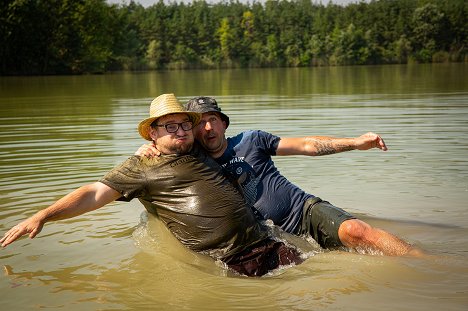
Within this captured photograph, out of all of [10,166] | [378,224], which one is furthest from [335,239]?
[10,166]

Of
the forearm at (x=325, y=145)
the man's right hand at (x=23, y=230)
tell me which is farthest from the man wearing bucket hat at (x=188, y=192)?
the forearm at (x=325, y=145)

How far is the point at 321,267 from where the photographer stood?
498cm

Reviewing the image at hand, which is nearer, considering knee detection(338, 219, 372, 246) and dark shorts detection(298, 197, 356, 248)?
knee detection(338, 219, 372, 246)

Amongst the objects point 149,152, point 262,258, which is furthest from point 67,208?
point 262,258

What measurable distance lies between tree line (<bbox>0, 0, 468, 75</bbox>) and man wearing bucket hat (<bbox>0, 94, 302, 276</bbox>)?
56.5m

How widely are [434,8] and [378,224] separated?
105801 mm

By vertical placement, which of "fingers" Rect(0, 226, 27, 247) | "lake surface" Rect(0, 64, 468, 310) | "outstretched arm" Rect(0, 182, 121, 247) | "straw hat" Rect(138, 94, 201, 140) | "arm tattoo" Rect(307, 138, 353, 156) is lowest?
"lake surface" Rect(0, 64, 468, 310)

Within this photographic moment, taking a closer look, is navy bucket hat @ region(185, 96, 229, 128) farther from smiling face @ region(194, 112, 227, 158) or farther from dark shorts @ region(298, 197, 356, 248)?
dark shorts @ region(298, 197, 356, 248)

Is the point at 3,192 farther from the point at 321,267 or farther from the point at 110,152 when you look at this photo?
the point at 321,267

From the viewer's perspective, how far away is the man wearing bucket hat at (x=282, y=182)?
518cm

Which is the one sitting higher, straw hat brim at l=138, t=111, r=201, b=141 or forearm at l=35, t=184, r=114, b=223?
straw hat brim at l=138, t=111, r=201, b=141

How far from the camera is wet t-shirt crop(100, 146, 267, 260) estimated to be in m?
4.77

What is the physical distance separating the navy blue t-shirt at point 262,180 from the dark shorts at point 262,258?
1.68 feet


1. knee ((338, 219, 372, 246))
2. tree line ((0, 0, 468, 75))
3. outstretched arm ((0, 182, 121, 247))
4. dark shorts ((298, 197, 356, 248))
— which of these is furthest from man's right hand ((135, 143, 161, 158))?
tree line ((0, 0, 468, 75))
